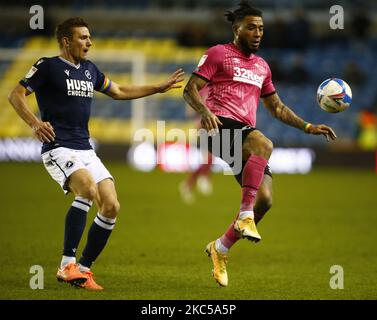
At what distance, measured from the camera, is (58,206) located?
15008 millimetres

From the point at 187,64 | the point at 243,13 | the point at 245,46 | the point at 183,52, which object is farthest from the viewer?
the point at 183,52

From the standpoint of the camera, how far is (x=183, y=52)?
28.1 m

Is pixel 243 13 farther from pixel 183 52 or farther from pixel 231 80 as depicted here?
pixel 183 52

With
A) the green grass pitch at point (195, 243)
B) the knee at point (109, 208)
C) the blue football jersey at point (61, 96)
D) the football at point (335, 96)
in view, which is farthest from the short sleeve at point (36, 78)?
the football at point (335, 96)

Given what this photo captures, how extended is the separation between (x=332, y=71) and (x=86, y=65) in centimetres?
2031

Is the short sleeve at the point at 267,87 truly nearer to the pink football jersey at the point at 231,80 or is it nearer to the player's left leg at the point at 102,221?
the pink football jersey at the point at 231,80

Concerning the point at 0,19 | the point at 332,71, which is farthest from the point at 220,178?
the point at 0,19

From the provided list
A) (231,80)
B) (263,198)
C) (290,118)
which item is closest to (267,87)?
(290,118)

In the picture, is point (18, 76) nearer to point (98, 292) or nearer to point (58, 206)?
point (58, 206)

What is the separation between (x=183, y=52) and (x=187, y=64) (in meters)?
0.63

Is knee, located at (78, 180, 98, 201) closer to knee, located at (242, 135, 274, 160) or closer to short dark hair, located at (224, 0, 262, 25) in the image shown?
knee, located at (242, 135, 274, 160)

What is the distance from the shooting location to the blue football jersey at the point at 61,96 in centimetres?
774

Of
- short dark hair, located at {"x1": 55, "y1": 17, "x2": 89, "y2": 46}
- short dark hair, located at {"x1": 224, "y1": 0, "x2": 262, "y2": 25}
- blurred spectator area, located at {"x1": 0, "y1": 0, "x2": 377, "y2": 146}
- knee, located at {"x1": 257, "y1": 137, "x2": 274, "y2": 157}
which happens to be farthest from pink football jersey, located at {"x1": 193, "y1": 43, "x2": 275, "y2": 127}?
blurred spectator area, located at {"x1": 0, "y1": 0, "x2": 377, "y2": 146}
